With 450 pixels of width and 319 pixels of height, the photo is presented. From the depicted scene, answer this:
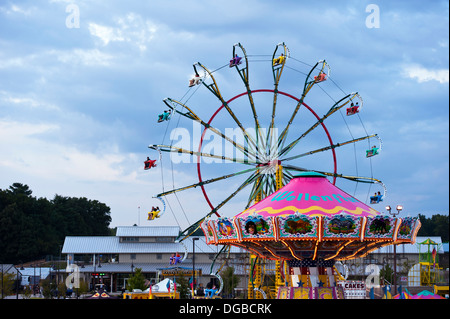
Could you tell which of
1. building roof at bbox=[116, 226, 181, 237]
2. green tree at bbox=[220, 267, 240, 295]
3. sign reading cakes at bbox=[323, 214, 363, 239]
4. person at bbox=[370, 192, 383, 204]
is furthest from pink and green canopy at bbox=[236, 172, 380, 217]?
building roof at bbox=[116, 226, 181, 237]

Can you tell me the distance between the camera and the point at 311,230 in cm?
2394

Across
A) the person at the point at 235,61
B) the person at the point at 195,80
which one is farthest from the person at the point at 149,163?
the person at the point at 235,61

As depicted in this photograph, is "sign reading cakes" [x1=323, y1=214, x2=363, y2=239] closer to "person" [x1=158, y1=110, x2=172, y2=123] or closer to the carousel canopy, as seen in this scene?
the carousel canopy

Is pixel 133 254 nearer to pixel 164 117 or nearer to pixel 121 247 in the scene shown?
pixel 121 247

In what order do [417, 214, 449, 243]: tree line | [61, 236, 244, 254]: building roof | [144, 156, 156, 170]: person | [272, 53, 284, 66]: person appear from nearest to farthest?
1. [144, 156, 156, 170]: person
2. [272, 53, 284, 66]: person
3. [61, 236, 244, 254]: building roof
4. [417, 214, 449, 243]: tree line

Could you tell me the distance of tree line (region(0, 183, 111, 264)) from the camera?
84.1 m

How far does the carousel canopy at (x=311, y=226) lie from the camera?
24.0 meters

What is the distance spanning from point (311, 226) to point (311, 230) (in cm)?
15

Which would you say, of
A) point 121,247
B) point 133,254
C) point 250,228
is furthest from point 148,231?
point 250,228

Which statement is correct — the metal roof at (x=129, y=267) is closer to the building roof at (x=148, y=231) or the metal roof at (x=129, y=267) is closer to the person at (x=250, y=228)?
the building roof at (x=148, y=231)

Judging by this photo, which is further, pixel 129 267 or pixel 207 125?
pixel 129 267

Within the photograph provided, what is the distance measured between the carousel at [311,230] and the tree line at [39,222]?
62.8 metres
